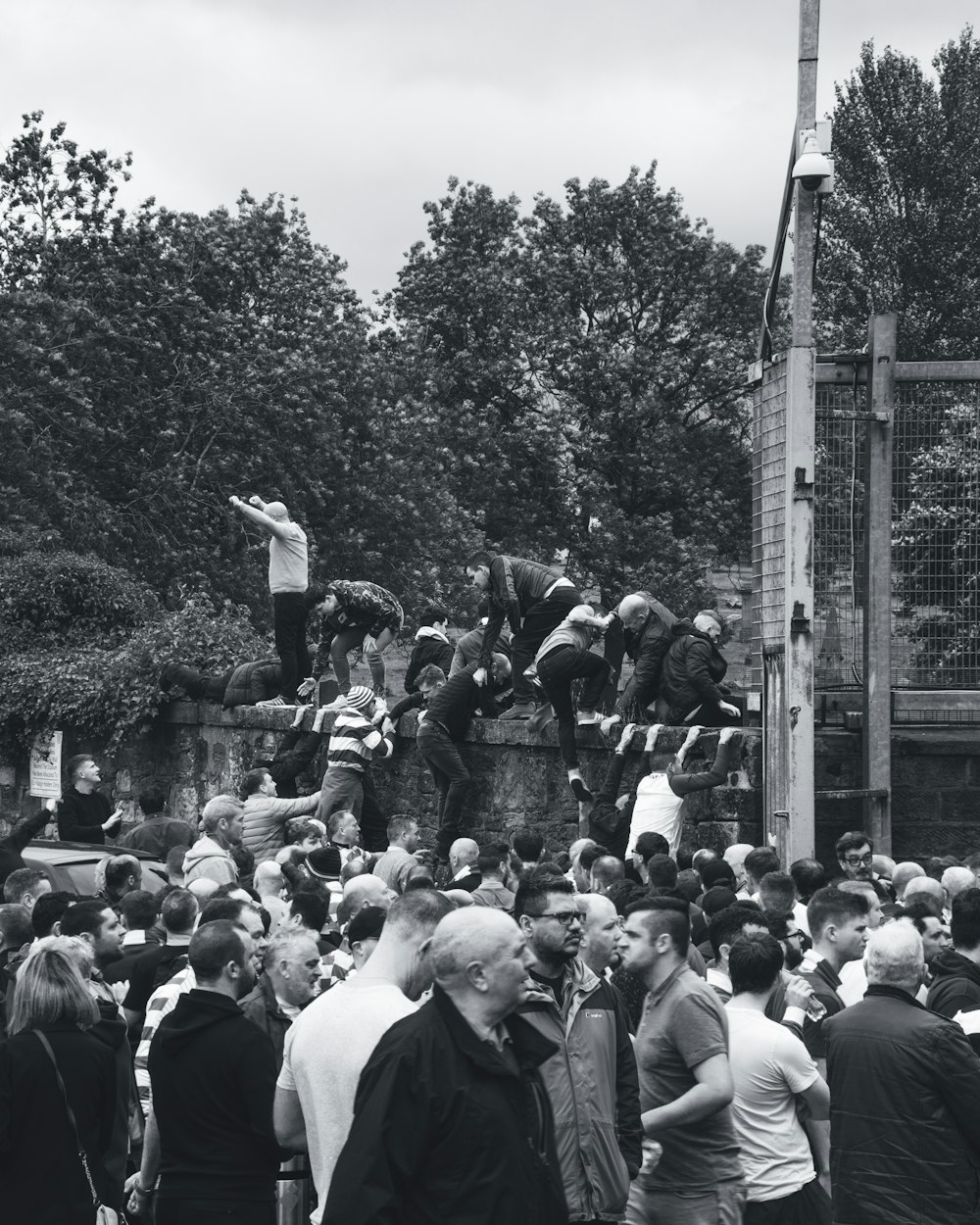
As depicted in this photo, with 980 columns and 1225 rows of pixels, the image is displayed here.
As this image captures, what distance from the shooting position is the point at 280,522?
51.1ft

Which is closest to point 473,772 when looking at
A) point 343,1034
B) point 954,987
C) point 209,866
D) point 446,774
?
point 446,774

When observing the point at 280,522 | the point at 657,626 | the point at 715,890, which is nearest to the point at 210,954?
the point at 715,890

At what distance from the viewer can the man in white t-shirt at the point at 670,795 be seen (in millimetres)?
11609

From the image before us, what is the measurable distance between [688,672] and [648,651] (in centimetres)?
33

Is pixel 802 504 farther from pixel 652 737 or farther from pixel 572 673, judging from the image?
pixel 572 673

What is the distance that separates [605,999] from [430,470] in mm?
29714

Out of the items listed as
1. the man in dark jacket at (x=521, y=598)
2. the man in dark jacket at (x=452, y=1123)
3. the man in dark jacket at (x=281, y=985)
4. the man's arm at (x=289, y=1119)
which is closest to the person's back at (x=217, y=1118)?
the man's arm at (x=289, y=1119)

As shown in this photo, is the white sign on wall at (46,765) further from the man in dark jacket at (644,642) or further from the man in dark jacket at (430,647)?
the man in dark jacket at (644,642)

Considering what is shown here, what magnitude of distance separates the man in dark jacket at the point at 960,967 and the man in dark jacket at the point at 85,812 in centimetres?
856

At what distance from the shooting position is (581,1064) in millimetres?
4891

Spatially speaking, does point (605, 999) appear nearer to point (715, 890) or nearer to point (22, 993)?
point (22, 993)

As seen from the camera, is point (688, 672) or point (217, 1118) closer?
point (217, 1118)

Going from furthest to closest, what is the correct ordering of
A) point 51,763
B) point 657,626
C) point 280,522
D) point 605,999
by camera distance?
point 51,763, point 280,522, point 657,626, point 605,999

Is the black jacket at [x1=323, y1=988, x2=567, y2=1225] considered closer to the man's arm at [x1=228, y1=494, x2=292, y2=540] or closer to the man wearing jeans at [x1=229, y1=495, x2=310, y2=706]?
the man's arm at [x1=228, y1=494, x2=292, y2=540]
